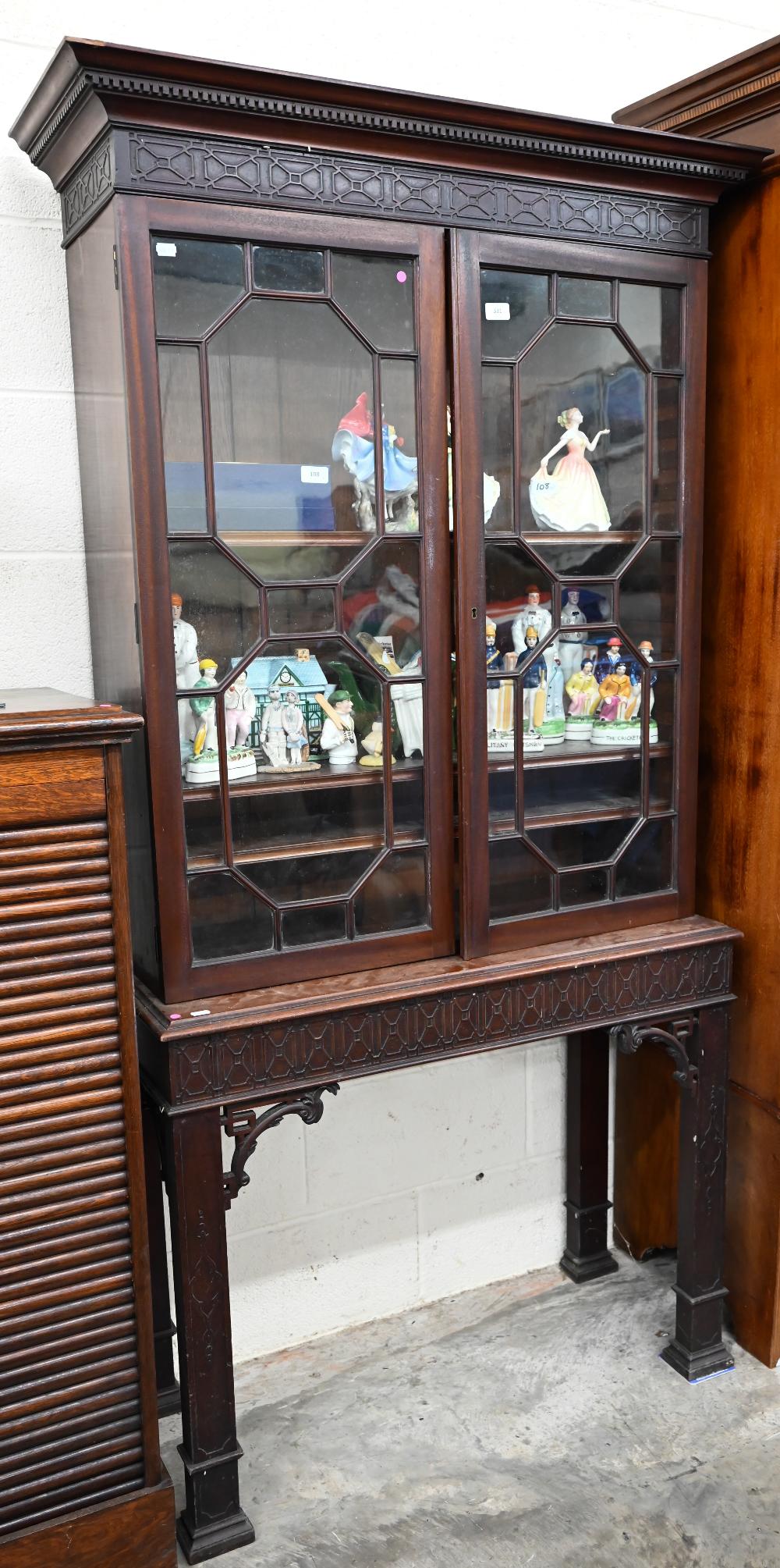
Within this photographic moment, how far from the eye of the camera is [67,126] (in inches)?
65.2

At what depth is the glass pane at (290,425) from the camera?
1.71m

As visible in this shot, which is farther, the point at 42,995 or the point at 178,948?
the point at 178,948

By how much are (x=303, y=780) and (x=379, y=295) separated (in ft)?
2.49

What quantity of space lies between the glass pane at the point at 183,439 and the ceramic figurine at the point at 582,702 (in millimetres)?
748

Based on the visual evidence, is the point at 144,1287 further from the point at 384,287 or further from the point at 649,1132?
the point at 384,287

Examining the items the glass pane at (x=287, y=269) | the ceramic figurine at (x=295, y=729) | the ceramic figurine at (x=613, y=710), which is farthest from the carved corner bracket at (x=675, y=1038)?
the glass pane at (x=287, y=269)

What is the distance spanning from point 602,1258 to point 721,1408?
500mm

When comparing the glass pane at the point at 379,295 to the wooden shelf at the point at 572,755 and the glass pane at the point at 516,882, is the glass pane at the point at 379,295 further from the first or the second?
the glass pane at the point at 516,882

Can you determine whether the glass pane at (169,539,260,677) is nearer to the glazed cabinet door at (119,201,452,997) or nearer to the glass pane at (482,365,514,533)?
the glazed cabinet door at (119,201,452,997)

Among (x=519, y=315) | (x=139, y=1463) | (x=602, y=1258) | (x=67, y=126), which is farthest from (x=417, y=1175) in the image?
(x=67, y=126)

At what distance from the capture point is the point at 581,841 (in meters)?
2.08

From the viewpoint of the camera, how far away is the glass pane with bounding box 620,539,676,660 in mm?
2064

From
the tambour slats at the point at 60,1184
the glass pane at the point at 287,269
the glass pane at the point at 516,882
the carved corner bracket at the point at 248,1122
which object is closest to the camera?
the tambour slats at the point at 60,1184

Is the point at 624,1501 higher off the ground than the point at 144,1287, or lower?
lower
